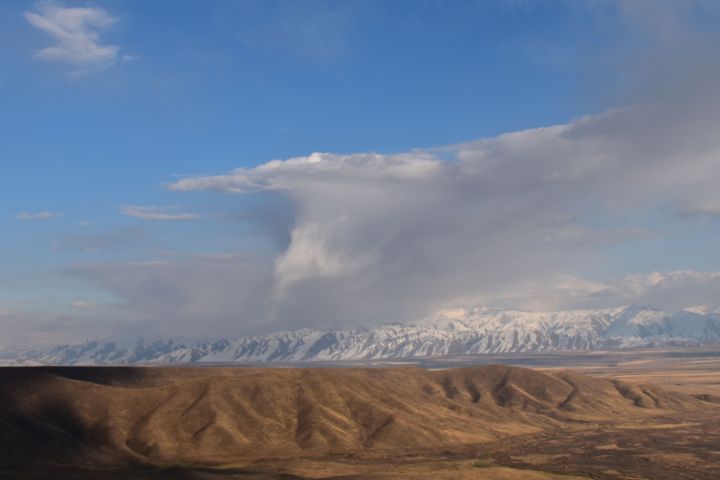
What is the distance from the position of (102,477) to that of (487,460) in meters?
97.3

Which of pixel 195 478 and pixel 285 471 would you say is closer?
pixel 195 478

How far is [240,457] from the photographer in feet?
649

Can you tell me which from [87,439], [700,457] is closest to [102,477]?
[87,439]

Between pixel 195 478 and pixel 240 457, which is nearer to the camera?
pixel 195 478

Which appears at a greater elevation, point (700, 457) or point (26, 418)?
point (26, 418)

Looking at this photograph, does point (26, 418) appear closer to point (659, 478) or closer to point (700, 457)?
point (659, 478)

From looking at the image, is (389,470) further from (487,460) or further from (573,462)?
(573,462)


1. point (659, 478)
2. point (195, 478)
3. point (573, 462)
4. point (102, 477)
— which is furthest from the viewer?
point (573, 462)

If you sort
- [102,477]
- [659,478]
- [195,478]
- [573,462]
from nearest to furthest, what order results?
[102,477] < [195,478] < [659,478] < [573,462]

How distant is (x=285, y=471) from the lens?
175375 mm

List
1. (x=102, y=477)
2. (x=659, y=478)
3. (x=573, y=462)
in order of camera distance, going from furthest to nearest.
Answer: (x=573, y=462) → (x=659, y=478) → (x=102, y=477)

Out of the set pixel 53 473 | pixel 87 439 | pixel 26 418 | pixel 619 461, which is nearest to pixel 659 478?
pixel 619 461

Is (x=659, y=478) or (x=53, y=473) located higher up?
(x=53, y=473)

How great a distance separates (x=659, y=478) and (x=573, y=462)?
2652 cm
